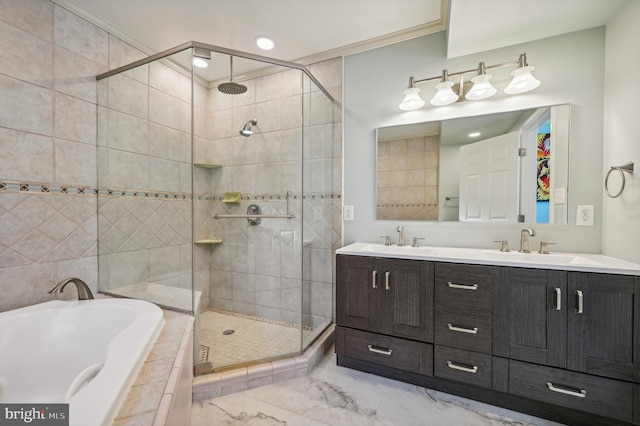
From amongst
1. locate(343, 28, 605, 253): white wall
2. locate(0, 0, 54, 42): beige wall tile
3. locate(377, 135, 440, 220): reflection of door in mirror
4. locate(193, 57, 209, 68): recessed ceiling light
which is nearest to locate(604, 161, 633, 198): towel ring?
locate(343, 28, 605, 253): white wall

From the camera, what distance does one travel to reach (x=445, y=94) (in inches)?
70.3

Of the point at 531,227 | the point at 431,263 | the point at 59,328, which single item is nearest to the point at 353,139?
the point at 431,263

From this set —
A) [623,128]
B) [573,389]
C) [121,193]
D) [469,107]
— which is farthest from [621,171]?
[121,193]

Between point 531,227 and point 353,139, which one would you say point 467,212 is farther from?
point 353,139

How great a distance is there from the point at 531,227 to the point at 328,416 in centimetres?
173

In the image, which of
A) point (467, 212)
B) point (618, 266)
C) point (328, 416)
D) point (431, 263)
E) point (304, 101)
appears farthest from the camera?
point (304, 101)

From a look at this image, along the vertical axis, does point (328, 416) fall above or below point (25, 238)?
below

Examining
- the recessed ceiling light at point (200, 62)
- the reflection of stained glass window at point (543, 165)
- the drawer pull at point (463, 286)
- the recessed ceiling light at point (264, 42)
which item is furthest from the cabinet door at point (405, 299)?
the recessed ceiling light at point (264, 42)

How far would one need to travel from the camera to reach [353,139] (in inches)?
85.4

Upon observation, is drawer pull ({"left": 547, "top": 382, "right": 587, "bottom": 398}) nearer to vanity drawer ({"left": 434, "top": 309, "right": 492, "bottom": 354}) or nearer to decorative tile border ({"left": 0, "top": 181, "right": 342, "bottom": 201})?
vanity drawer ({"left": 434, "top": 309, "right": 492, "bottom": 354})

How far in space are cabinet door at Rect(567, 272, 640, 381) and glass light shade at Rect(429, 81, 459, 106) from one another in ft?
4.23

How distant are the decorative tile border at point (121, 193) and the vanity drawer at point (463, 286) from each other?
3.43 feet

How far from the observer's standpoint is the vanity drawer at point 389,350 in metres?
1.55
